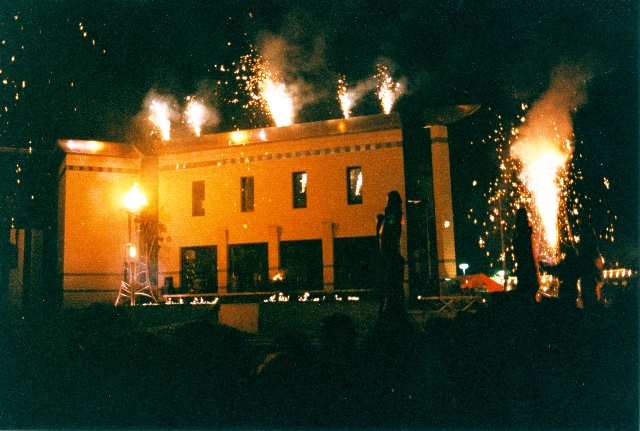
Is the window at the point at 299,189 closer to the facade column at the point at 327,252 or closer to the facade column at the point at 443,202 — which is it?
the facade column at the point at 327,252

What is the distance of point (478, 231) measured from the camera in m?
25.6

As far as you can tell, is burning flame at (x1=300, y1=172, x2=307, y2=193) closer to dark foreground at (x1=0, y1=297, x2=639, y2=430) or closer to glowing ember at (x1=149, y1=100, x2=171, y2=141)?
glowing ember at (x1=149, y1=100, x2=171, y2=141)

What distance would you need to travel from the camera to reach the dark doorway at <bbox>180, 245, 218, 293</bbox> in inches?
843

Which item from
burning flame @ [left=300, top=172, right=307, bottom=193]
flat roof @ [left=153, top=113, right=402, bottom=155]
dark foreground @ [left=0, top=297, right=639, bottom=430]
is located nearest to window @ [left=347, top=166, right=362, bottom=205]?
flat roof @ [left=153, top=113, right=402, bottom=155]

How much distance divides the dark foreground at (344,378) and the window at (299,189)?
45.4ft

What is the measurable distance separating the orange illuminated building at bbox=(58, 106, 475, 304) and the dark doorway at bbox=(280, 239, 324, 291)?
4 cm

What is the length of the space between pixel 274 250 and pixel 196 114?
6.76 m

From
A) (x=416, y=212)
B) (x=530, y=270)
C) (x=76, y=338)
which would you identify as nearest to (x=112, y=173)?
(x=416, y=212)

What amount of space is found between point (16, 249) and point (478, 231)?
20.1 metres

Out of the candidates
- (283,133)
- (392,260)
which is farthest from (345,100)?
(392,260)

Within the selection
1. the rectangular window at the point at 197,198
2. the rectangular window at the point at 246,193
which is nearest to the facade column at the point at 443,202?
the rectangular window at the point at 246,193

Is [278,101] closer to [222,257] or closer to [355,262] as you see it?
[222,257]

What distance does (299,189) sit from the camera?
68.7 ft

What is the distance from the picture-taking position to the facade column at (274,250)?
20.7 metres
